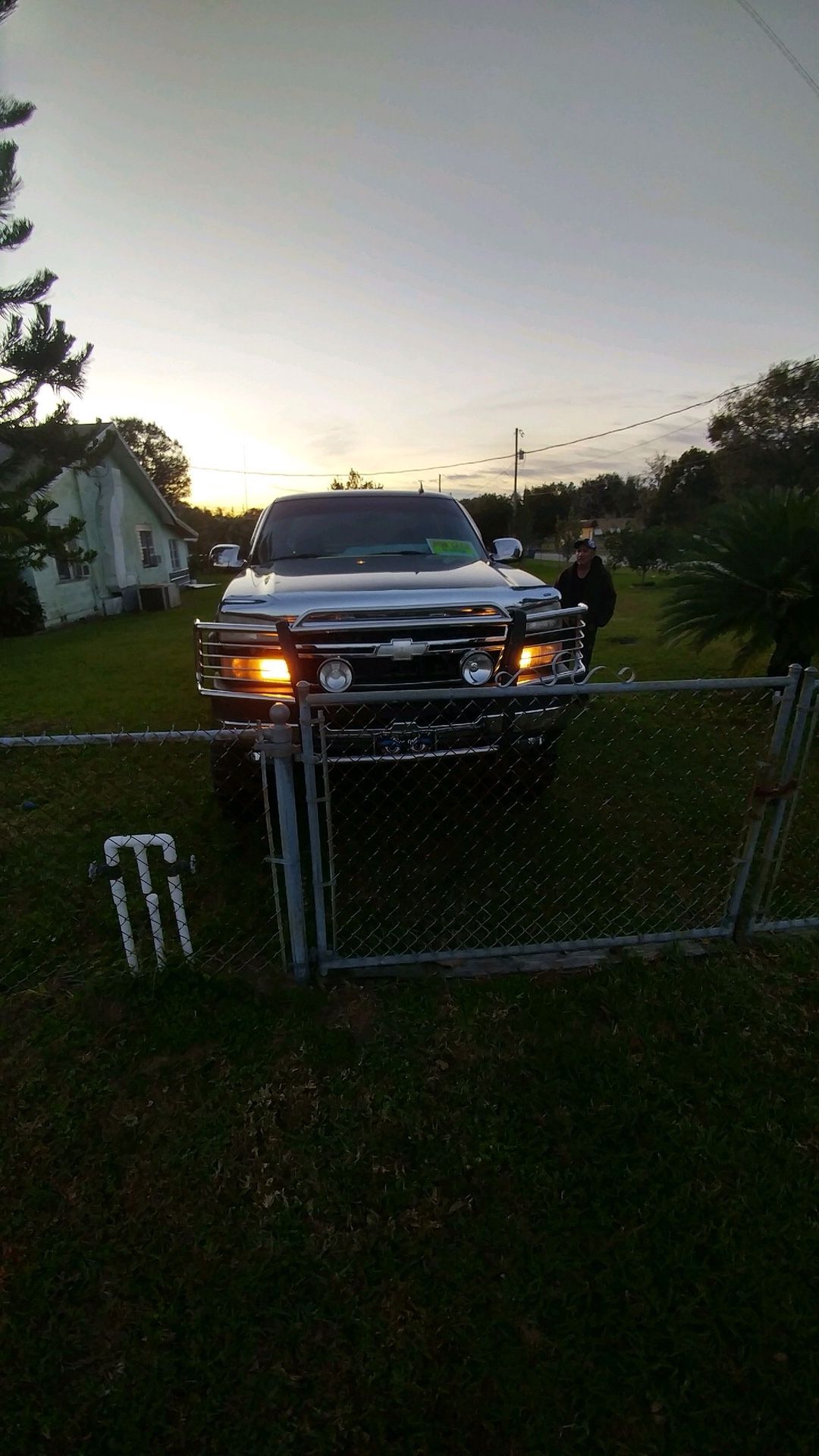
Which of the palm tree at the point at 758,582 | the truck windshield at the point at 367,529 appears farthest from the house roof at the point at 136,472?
the palm tree at the point at 758,582

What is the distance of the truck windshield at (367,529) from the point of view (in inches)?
171

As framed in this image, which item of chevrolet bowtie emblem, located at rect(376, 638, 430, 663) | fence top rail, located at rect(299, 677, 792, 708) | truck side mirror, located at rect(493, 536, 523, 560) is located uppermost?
truck side mirror, located at rect(493, 536, 523, 560)

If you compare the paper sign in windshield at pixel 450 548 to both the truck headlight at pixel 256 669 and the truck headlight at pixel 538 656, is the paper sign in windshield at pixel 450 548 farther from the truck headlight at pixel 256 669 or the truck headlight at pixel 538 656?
the truck headlight at pixel 256 669

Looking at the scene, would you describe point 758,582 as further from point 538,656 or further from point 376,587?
point 376,587

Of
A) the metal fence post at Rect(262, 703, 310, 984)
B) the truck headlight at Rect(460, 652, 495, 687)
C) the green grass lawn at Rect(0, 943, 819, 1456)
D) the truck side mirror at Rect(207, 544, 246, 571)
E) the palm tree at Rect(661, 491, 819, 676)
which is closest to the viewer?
the green grass lawn at Rect(0, 943, 819, 1456)

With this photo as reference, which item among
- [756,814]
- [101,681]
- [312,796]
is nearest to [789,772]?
[756,814]

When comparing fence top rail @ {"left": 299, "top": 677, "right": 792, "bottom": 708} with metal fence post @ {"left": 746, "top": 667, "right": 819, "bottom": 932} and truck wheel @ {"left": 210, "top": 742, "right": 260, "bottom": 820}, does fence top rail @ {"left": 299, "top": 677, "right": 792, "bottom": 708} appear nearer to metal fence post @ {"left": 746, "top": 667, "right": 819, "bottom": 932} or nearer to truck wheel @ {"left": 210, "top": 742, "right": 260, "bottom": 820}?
metal fence post @ {"left": 746, "top": 667, "right": 819, "bottom": 932}

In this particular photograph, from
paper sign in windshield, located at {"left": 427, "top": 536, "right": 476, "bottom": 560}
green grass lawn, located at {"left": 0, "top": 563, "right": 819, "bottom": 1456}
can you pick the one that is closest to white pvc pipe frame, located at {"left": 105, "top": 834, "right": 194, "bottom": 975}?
green grass lawn, located at {"left": 0, "top": 563, "right": 819, "bottom": 1456}

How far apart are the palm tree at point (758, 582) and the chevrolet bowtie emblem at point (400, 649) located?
4.13m

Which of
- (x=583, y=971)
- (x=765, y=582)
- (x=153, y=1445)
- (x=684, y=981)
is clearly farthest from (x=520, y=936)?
(x=765, y=582)

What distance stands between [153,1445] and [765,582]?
6.42 meters

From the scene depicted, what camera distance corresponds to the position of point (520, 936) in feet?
10.3

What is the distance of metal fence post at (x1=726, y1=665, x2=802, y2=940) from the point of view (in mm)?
2666

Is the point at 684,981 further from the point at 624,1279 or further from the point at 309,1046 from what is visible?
the point at 309,1046
